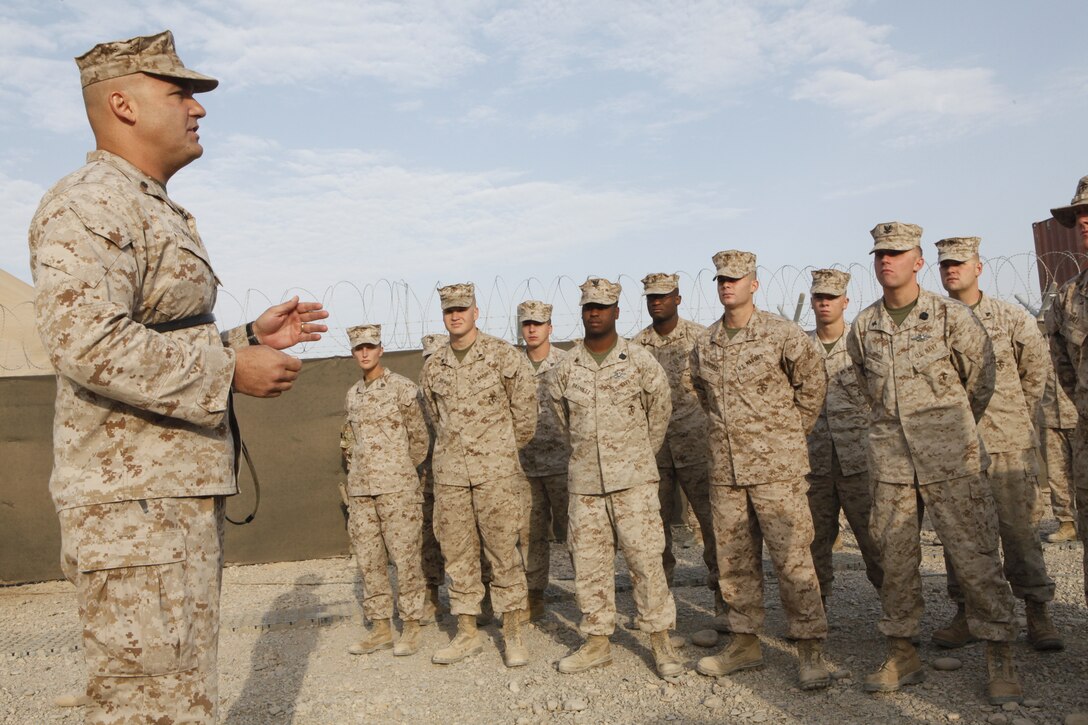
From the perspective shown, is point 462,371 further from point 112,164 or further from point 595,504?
point 112,164

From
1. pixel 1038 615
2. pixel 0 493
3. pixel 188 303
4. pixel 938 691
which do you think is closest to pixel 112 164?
pixel 188 303

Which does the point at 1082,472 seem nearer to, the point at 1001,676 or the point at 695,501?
the point at 1001,676

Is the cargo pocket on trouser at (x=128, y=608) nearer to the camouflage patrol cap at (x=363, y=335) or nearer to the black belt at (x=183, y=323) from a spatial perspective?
the black belt at (x=183, y=323)

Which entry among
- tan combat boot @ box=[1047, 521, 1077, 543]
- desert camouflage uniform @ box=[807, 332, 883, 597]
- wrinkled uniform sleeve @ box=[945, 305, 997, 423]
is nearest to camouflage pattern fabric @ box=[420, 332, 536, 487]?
desert camouflage uniform @ box=[807, 332, 883, 597]

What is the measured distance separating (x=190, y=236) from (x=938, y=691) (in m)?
3.79

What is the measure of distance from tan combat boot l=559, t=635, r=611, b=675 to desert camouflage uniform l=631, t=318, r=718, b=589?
1.09m

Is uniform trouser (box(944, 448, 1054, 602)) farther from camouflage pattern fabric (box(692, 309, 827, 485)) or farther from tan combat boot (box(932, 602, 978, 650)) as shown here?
camouflage pattern fabric (box(692, 309, 827, 485))

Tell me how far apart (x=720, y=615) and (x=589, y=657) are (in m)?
0.98

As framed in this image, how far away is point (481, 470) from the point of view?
533 centimetres

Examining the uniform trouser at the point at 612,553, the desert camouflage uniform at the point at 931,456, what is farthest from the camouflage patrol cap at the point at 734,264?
the uniform trouser at the point at 612,553

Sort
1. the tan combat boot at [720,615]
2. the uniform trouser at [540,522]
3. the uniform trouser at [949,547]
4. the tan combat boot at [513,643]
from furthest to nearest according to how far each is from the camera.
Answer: the uniform trouser at [540,522] < the tan combat boot at [720,615] < the tan combat boot at [513,643] < the uniform trouser at [949,547]

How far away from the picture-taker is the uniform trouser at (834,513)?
5.30 metres

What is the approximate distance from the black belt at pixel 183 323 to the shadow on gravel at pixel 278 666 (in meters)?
2.92

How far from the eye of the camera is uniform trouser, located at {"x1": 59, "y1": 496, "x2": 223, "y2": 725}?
6.11ft
